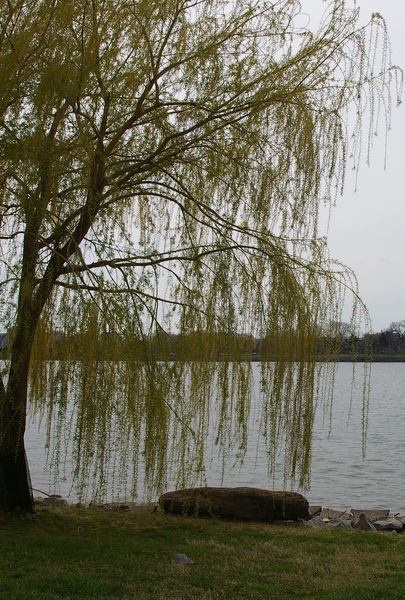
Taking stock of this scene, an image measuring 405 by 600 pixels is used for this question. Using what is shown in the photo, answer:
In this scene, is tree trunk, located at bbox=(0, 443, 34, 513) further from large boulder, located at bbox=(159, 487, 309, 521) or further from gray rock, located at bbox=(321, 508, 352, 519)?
gray rock, located at bbox=(321, 508, 352, 519)

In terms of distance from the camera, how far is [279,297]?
22.5 feet

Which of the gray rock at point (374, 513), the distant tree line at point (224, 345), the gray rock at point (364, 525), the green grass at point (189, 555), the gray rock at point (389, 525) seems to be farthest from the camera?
the gray rock at point (374, 513)

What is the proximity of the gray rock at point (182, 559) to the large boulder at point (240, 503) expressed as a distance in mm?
2755

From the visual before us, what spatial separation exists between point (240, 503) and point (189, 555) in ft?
9.52

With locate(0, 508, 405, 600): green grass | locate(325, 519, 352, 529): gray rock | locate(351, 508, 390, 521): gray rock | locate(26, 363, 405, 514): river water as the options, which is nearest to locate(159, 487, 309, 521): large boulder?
locate(0, 508, 405, 600): green grass

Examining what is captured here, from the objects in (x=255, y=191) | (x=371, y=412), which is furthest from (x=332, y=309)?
(x=371, y=412)

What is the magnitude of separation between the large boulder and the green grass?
0.33 m

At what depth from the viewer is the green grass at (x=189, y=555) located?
19.5ft

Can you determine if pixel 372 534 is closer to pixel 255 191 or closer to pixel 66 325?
pixel 255 191

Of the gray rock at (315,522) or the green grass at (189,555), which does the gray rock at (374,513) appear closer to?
the gray rock at (315,522)

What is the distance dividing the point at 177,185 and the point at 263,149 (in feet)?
4.78

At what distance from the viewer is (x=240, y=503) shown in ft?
33.0

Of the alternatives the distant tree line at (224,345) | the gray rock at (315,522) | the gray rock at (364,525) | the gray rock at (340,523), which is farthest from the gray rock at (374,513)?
the distant tree line at (224,345)

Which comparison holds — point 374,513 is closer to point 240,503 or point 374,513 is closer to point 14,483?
point 240,503
